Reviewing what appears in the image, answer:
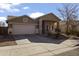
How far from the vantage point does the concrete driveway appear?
5.14 meters

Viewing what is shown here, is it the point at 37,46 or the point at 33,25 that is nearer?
the point at 37,46

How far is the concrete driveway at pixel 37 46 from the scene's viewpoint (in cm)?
514

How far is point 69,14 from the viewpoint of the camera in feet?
17.1

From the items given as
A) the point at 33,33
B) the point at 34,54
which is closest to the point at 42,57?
the point at 34,54

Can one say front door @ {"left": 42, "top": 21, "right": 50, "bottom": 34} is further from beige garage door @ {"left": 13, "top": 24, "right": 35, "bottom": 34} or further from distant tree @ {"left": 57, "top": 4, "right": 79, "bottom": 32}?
distant tree @ {"left": 57, "top": 4, "right": 79, "bottom": 32}

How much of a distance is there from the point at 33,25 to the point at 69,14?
2.60 ft

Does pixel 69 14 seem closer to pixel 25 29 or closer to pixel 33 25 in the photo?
pixel 33 25

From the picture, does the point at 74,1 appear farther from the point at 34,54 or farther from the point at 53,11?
the point at 34,54

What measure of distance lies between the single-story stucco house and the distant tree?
16 centimetres

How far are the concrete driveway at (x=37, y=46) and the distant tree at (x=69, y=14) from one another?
0.31 m

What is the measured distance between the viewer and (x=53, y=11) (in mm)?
5195

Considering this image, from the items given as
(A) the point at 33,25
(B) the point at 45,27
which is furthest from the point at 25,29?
(B) the point at 45,27


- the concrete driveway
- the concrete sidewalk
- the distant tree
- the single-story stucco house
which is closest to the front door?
the single-story stucco house

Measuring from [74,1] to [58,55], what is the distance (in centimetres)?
110
